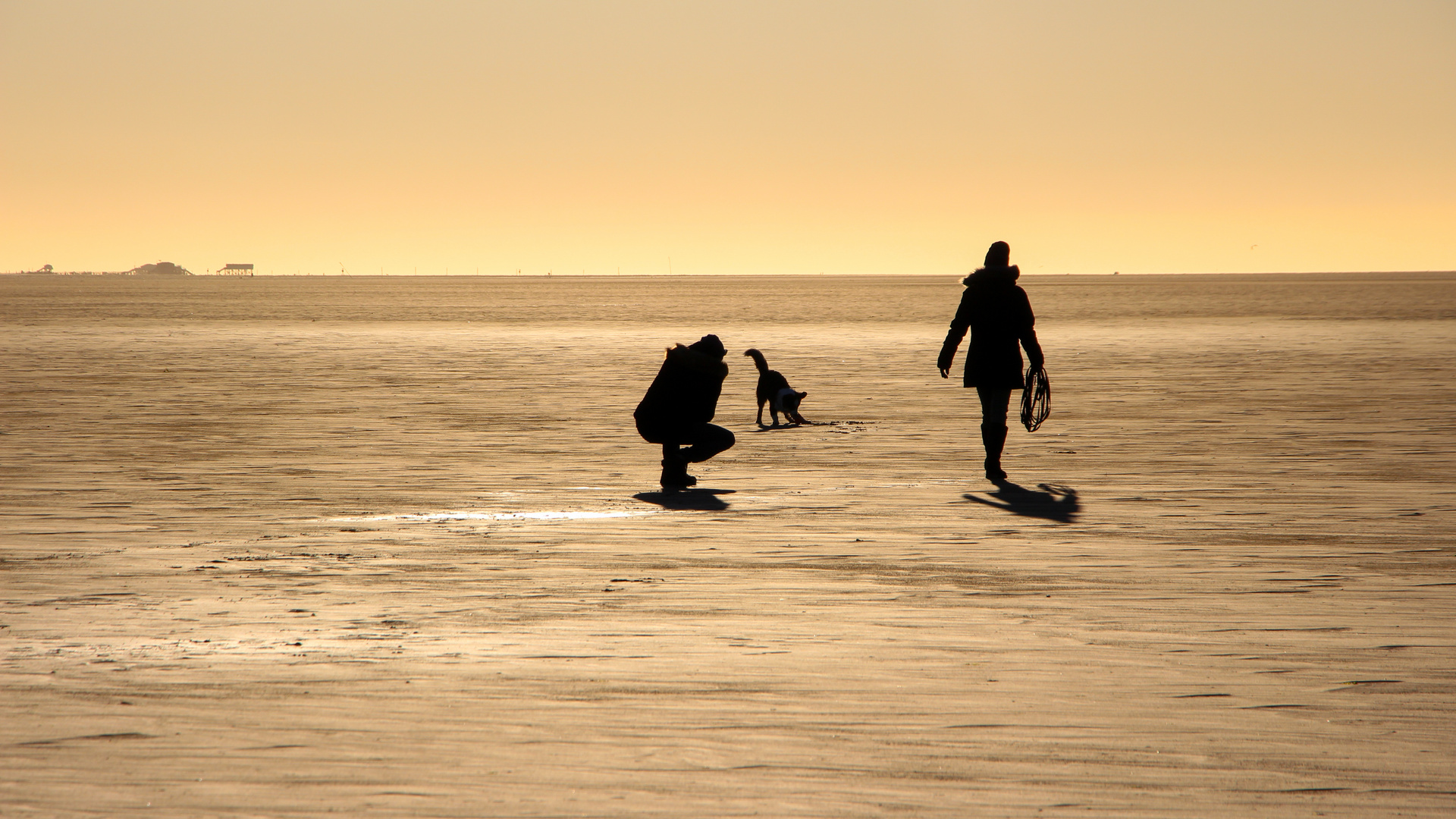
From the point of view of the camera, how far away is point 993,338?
395 inches

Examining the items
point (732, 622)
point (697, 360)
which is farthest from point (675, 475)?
point (732, 622)

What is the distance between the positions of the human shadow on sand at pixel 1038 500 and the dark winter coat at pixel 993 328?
100cm

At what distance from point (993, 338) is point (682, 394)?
2644 mm

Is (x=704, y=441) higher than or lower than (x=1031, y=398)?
lower

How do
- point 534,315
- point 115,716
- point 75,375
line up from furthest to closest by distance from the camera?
point 534,315
point 75,375
point 115,716

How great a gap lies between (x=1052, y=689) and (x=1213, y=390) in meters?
15.1

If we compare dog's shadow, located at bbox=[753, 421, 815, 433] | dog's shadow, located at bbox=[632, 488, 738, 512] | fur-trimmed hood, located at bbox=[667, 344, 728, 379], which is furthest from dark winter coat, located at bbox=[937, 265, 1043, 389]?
dog's shadow, located at bbox=[753, 421, 815, 433]

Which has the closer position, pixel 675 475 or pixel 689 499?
pixel 689 499

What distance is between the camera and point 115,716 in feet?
12.9

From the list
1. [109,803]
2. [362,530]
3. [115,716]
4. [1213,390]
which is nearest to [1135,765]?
[109,803]

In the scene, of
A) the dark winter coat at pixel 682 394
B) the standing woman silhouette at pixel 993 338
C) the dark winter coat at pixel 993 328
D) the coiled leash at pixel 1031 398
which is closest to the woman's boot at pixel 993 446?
the standing woman silhouette at pixel 993 338

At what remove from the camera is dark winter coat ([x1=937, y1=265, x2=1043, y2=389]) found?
10.0m

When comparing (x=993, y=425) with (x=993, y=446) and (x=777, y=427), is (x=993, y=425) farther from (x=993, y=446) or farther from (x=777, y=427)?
(x=777, y=427)

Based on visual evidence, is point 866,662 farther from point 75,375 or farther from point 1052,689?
point 75,375
